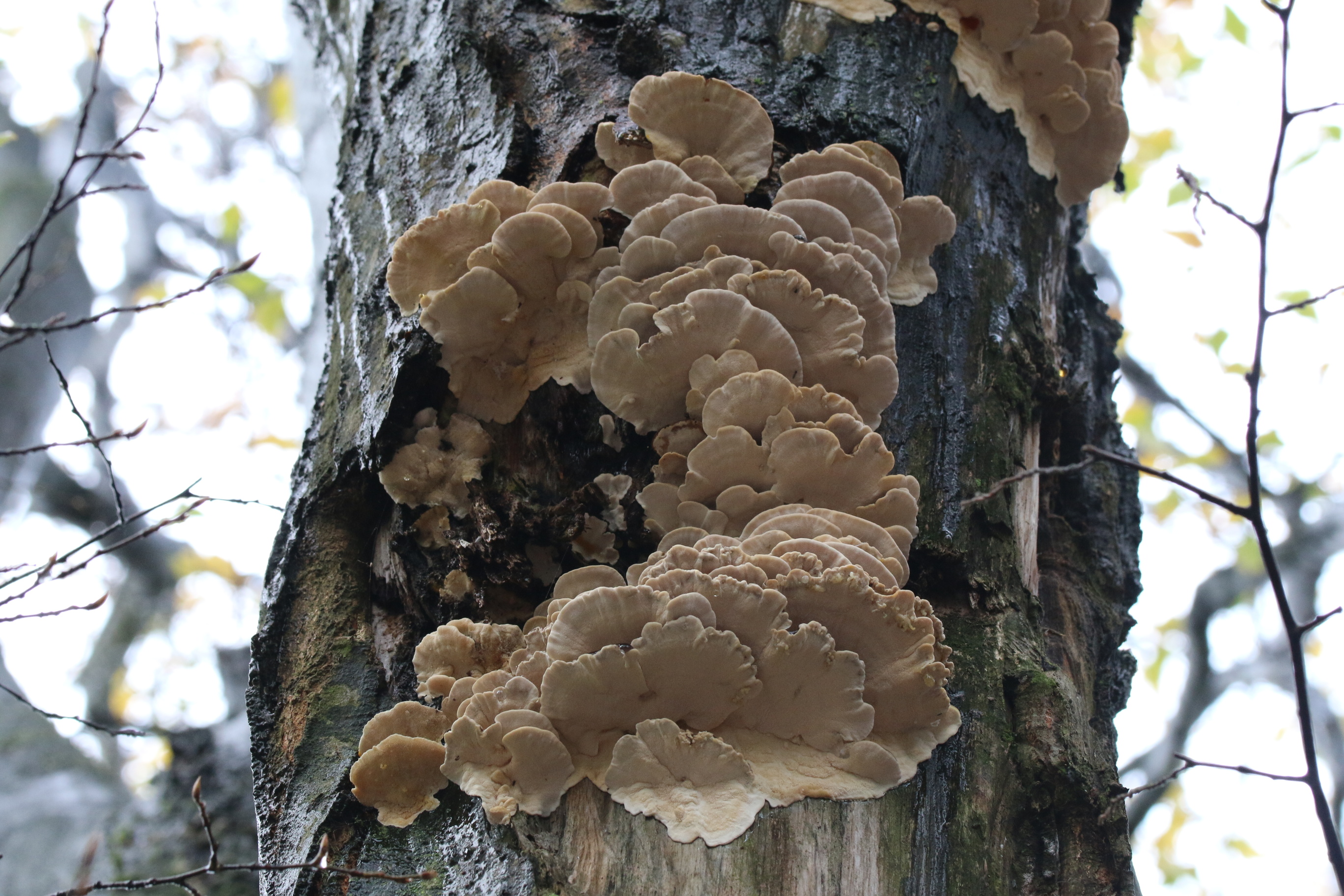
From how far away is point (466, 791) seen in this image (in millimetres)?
2131

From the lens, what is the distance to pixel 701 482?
2523 millimetres

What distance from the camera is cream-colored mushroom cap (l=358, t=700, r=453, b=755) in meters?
2.36

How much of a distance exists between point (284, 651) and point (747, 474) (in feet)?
4.63

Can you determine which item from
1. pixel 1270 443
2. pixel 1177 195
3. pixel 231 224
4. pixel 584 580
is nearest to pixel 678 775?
pixel 584 580

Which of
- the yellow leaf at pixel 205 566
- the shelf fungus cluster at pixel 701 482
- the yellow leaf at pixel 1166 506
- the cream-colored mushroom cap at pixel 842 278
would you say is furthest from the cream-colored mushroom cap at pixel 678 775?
the yellow leaf at pixel 1166 506

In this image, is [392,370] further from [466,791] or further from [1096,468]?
[1096,468]

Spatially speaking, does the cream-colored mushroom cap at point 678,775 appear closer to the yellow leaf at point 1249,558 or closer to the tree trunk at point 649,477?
the tree trunk at point 649,477

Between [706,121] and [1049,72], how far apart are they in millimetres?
1454

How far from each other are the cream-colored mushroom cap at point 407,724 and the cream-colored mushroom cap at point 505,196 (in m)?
1.37

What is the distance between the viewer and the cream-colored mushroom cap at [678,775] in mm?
2002

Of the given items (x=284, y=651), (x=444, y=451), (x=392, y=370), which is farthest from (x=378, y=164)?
(x=284, y=651)

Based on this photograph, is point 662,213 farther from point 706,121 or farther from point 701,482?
point 701,482

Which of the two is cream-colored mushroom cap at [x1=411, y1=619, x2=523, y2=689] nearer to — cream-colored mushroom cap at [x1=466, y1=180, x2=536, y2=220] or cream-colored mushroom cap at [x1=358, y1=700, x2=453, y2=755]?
cream-colored mushroom cap at [x1=358, y1=700, x2=453, y2=755]

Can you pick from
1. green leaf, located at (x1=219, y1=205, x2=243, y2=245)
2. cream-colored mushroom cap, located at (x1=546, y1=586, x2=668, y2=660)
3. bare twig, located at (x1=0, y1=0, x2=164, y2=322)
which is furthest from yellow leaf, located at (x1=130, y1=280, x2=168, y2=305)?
cream-colored mushroom cap, located at (x1=546, y1=586, x2=668, y2=660)
